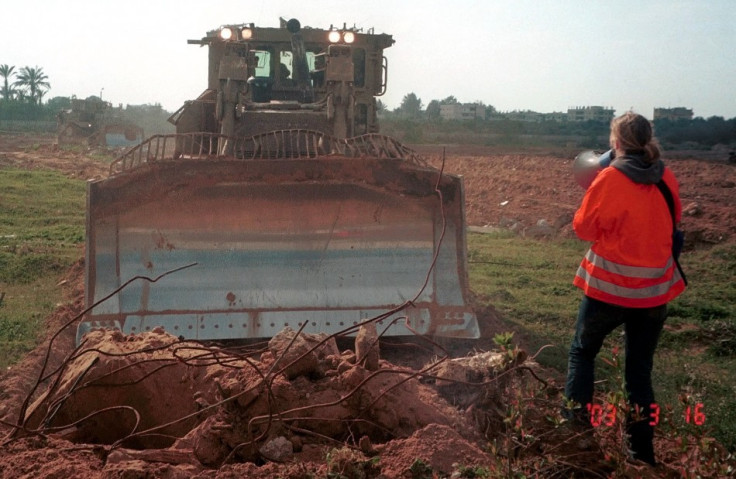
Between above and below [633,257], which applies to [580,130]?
above

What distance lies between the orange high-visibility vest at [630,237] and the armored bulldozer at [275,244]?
1.87m

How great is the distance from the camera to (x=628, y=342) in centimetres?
432

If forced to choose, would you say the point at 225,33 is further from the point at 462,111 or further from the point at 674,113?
the point at 462,111

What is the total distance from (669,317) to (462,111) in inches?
2856

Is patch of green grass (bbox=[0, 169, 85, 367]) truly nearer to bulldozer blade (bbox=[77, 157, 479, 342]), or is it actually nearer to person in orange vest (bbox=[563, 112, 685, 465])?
bulldozer blade (bbox=[77, 157, 479, 342])

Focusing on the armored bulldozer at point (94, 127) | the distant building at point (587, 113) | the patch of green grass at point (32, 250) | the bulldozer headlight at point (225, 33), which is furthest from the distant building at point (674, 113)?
the bulldozer headlight at point (225, 33)

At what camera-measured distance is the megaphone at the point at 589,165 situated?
14.6 feet

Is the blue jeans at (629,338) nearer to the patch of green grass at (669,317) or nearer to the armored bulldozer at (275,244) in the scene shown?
the patch of green grass at (669,317)

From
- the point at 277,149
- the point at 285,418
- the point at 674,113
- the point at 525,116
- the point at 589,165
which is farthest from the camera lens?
the point at 525,116

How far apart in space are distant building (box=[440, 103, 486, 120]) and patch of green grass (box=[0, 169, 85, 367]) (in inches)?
2369

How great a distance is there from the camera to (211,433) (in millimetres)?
3754

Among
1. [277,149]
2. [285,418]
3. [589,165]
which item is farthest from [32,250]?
[589,165]

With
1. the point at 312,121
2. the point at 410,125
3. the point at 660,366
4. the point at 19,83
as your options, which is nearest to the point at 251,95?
the point at 312,121

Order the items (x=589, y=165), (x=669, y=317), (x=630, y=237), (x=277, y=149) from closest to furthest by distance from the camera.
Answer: (x=630, y=237) < (x=589, y=165) < (x=277, y=149) < (x=669, y=317)
